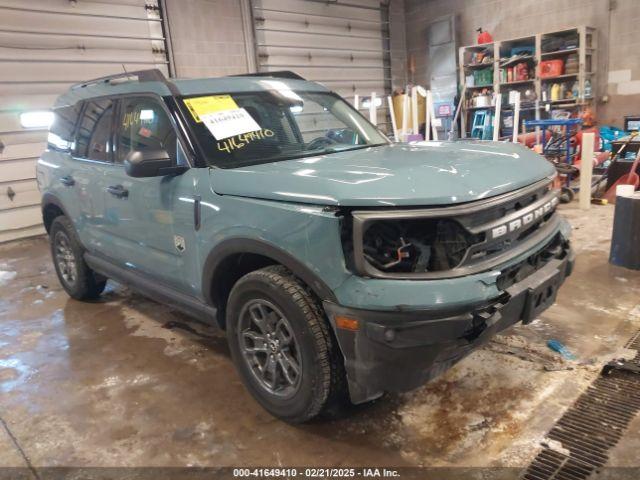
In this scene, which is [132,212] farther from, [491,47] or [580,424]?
[491,47]

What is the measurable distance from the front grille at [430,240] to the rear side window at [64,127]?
2996 millimetres

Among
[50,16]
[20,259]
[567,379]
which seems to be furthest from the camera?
[50,16]

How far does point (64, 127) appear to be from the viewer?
13.2ft

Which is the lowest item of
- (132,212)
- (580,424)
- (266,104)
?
(580,424)

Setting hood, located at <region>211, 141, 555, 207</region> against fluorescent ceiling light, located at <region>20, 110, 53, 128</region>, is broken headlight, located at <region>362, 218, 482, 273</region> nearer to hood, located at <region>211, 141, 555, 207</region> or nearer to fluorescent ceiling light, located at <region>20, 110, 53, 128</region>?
hood, located at <region>211, 141, 555, 207</region>

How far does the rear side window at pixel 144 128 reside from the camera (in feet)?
9.19

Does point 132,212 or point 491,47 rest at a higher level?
point 491,47

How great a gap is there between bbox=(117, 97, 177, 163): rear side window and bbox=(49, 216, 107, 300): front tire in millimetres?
1196

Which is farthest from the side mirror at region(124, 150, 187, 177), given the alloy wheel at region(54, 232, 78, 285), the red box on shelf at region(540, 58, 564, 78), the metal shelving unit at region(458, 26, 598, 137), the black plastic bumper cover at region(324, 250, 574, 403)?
the red box on shelf at region(540, 58, 564, 78)

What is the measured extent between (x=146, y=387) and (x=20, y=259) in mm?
4398

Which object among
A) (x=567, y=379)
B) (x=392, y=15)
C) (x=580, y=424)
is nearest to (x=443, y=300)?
(x=580, y=424)

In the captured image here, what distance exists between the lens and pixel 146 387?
2.90 metres

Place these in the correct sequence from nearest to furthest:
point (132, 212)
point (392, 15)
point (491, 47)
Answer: point (132, 212)
point (491, 47)
point (392, 15)

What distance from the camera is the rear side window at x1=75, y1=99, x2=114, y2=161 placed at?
3.42m
